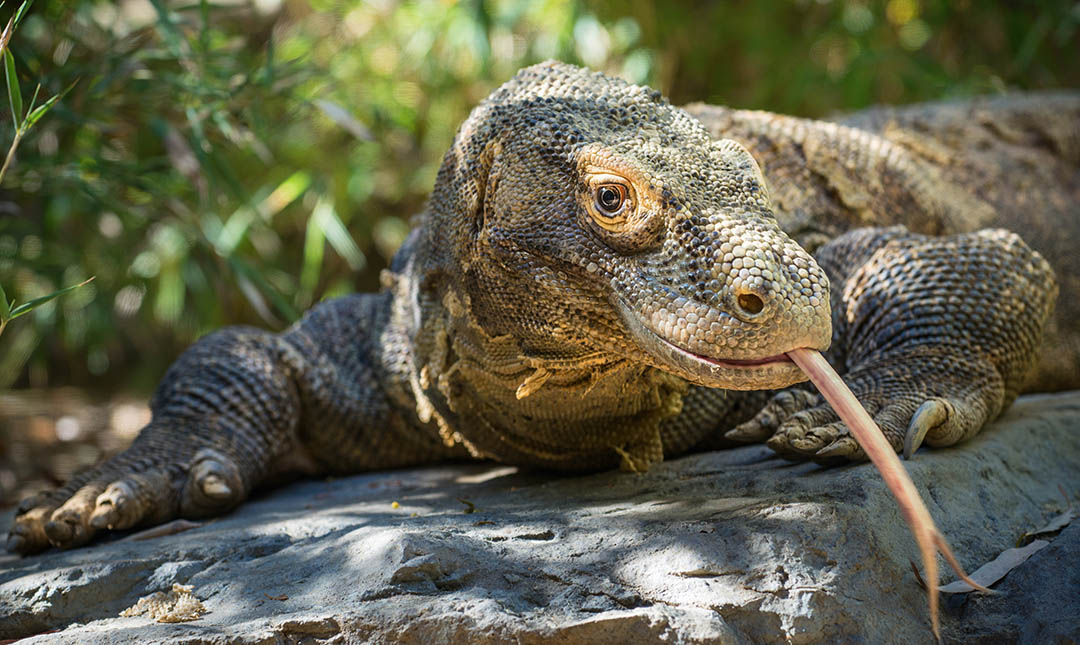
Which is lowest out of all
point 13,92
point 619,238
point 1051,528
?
point 1051,528

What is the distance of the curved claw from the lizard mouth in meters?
0.73

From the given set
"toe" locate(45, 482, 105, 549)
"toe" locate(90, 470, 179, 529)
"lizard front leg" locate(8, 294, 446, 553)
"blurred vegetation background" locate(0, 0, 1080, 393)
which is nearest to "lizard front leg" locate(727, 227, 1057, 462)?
"lizard front leg" locate(8, 294, 446, 553)

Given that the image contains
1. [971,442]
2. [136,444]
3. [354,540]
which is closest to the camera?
[354,540]

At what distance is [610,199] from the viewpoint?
7.25 ft

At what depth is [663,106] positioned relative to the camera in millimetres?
2557

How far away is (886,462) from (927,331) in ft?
4.76

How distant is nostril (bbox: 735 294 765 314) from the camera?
75.7 inches

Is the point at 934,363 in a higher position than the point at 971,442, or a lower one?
higher

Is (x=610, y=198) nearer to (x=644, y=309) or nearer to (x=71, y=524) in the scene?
(x=644, y=309)

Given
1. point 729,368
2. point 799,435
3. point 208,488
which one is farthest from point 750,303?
point 208,488

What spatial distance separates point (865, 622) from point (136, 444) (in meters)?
2.50

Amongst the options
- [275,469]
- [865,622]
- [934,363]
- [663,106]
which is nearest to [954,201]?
[934,363]

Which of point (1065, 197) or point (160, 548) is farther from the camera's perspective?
point (1065, 197)

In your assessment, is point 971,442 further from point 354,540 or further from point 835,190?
point 354,540
